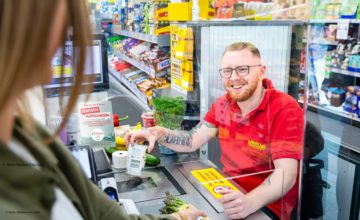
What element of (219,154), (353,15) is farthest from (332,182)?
(353,15)

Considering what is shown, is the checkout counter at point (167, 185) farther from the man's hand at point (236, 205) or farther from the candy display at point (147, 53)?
the candy display at point (147, 53)

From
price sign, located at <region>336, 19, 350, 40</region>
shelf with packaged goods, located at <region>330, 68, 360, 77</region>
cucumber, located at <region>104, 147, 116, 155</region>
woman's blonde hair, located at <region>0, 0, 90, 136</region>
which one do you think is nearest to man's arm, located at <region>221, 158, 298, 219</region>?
cucumber, located at <region>104, 147, 116, 155</region>

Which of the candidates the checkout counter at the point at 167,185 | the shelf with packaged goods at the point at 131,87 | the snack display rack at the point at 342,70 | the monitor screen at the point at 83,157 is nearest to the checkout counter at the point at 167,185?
the checkout counter at the point at 167,185

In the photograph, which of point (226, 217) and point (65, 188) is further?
point (226, 217)

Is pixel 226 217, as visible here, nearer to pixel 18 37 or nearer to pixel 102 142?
pixel 102 142

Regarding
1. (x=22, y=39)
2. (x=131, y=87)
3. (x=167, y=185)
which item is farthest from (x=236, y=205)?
(x=131, y=87)

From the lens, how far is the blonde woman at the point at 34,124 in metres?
0.41

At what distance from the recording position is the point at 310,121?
63.0 inches

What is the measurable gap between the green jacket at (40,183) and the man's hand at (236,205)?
0.57 metres

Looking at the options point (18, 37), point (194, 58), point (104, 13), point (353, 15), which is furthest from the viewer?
point (104, 13)

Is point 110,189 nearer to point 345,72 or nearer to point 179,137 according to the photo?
point 179,137

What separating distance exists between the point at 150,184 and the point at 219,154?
45cm

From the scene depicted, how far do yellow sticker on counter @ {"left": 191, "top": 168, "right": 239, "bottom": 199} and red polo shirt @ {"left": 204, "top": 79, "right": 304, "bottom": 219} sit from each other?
84 mm

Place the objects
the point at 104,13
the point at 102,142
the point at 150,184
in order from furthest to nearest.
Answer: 1. the point at 104,13
2. the point at 102,142
3. the point at 150,184
